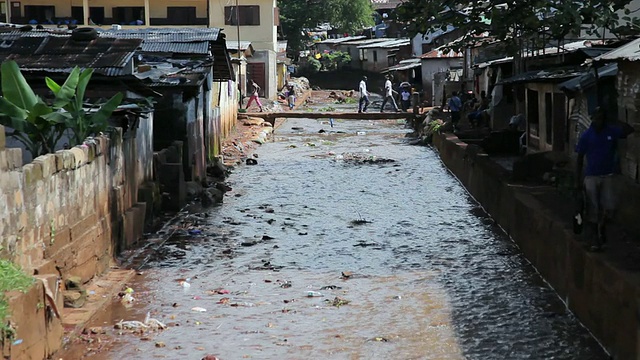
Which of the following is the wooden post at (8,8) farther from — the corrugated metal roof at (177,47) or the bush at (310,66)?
the bush at (310,66)

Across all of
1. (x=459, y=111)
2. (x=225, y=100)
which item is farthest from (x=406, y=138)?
(x=225, y=100)

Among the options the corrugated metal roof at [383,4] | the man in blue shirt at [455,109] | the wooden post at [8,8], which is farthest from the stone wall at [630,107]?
the corrugated metal roof at [383,4]

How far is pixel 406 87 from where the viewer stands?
4597 cm

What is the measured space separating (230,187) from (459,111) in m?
12.1

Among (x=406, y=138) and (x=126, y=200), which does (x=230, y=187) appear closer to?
(x=126, y=200)

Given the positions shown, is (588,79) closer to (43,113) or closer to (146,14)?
(43,113)

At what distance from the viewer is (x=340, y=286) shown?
13.1 meters

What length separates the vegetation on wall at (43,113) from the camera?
12.2 metres

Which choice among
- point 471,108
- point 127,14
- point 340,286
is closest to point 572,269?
point 340,286

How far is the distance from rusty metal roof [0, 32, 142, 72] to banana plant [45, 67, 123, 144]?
385cm

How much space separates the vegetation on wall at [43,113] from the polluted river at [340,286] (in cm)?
219

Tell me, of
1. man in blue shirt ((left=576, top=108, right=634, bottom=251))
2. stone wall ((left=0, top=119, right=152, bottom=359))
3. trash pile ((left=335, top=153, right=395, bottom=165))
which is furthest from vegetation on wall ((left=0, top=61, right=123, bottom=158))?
trash pile ((left=335, top=153, right=395, bottom=165))

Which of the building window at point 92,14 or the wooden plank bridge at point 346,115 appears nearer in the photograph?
the wooden plank bridge at point 346,115

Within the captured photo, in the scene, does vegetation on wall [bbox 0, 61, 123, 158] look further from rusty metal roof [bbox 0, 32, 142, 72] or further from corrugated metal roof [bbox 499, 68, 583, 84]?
corrugated metal roof [bbox 499, 68, 583, 84]
